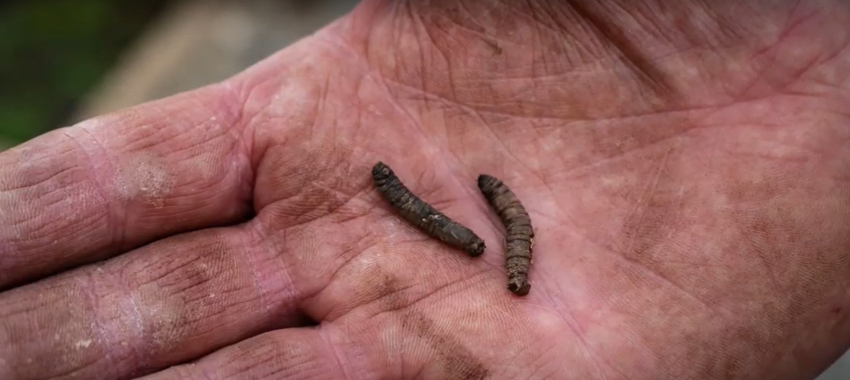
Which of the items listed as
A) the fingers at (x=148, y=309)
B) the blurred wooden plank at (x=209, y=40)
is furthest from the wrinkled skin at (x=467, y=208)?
the blurred wooden plank at (x=209, y=40)

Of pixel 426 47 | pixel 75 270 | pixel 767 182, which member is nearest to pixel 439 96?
pixel 426 47

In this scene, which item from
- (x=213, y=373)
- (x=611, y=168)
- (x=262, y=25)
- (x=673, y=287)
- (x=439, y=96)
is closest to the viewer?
(x=213, y=373)

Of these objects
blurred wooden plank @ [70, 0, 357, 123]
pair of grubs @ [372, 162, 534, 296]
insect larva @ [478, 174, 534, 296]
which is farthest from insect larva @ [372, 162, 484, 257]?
blurred wooden plank @ [70, 0, 357, 123]

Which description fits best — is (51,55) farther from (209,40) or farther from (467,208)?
(467,208)

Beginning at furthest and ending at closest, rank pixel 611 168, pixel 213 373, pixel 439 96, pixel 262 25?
pixel 262 25 → pixel 439 96 → pixel 611 168 → pixel 213 373

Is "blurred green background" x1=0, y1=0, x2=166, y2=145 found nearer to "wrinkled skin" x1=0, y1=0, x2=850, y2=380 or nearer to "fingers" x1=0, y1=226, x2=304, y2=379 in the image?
"wrinkled skin" x1=0, y1=0, x2=850, y2=380

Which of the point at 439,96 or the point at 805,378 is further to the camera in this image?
the point at 439,96

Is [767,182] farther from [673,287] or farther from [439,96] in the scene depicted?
[439,96]

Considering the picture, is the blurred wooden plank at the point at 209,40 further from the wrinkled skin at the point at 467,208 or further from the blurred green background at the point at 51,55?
the wrinkled skin at the point at 467,208
